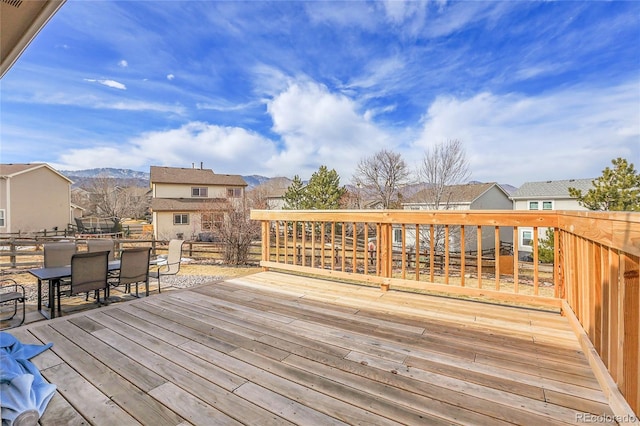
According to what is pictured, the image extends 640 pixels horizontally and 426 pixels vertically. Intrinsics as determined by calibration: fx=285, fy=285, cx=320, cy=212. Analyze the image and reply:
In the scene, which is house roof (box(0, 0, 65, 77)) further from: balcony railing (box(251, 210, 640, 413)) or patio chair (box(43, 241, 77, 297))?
patio chair (box(43, 241, 77, 297))

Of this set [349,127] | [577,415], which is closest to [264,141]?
[349,127]

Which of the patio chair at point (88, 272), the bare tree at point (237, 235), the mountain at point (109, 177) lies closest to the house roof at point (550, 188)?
the bare tree at point (237, 235)

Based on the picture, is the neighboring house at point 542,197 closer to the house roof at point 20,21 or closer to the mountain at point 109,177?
the mountain at point 109,177

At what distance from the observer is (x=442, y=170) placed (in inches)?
672

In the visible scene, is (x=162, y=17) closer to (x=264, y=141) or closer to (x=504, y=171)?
(x=264, y=141)

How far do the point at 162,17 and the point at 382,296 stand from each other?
27.8 ft

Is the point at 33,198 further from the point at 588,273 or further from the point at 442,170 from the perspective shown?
the point at 588,273

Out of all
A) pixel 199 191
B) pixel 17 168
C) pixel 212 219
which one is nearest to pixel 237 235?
pixel 212 219

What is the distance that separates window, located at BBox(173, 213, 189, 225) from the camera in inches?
820

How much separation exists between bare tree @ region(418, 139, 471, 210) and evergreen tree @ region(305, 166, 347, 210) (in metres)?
5.96

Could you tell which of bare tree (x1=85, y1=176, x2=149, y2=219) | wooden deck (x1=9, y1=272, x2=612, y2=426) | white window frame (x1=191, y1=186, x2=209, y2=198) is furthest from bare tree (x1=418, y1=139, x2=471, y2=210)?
bare tree (x1=85, y1=176, x2=149, y2=219)

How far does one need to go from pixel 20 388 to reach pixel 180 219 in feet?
70.0

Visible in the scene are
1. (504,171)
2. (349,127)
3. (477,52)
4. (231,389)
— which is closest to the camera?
(231,389)

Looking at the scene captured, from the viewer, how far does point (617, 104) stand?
944cm
